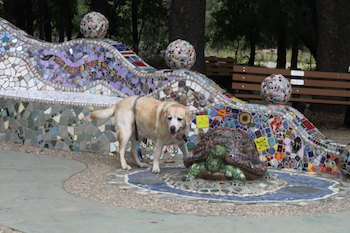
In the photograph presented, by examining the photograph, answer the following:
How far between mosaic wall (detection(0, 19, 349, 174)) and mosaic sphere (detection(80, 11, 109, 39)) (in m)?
0.13

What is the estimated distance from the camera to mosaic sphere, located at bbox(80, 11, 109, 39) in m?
10.8

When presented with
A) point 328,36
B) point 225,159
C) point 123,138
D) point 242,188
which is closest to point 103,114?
point 123,138

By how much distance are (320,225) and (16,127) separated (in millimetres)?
5802

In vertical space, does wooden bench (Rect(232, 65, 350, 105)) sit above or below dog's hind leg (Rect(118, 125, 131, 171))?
above

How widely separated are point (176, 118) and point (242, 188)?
1.09m

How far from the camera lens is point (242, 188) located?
7133 millimetres

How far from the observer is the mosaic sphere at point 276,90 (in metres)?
8.84

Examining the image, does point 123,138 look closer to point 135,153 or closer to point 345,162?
point 135,153

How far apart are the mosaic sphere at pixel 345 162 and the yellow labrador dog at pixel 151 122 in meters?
1.86

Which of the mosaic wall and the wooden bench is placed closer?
the mosaic wall

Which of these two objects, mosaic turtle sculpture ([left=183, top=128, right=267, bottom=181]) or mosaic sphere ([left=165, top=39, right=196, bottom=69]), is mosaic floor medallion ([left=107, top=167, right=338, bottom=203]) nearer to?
mosaic turtle sculpture ([left=183, top=128, right=267, bottom=181])

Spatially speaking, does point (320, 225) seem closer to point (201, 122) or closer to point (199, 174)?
point (199, 174)

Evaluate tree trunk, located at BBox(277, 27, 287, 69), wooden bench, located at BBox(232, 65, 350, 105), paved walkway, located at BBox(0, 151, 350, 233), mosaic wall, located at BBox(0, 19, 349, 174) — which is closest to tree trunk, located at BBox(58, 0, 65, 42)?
tree trunk, located at BBox(277, 27, 287, 69)

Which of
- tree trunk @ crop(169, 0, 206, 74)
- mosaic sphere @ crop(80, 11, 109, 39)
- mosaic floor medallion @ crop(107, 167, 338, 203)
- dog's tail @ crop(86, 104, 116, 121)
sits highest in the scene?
tree trunk @ crop(169, 0, 206, 74)
